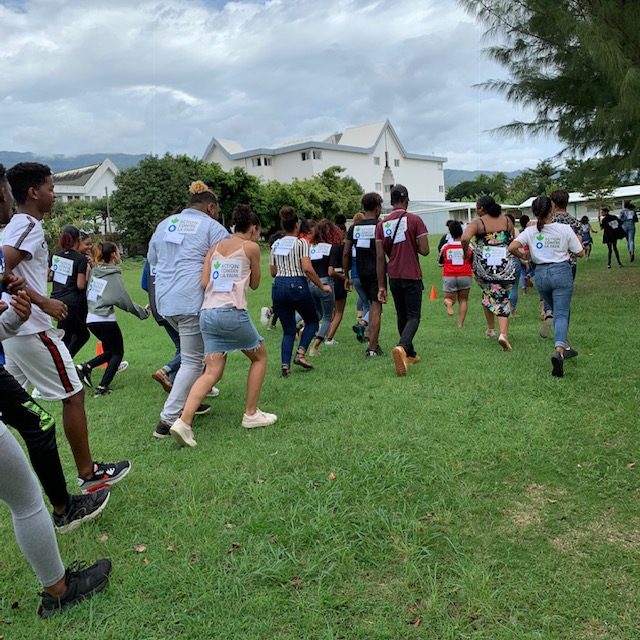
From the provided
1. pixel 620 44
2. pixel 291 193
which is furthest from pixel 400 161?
pixel 620 44

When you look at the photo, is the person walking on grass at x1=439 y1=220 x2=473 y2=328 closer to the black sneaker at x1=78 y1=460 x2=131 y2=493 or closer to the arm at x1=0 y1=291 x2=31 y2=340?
the black sneaker at x1=78 y1=460 x2=131 y2=493

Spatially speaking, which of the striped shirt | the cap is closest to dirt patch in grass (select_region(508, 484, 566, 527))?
the striped shirt

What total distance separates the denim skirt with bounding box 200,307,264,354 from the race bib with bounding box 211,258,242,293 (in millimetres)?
174

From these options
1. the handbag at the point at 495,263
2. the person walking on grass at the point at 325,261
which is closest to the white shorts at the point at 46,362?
the person walking on grass at the point at 325,261

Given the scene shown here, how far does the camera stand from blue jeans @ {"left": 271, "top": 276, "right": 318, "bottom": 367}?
20.4 feet

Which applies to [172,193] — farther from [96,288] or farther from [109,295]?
[109,295]

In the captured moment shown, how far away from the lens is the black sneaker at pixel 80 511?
3135 millimetres

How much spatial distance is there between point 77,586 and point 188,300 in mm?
2483

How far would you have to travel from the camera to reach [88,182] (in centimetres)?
5941

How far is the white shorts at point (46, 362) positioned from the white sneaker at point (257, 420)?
1.54m

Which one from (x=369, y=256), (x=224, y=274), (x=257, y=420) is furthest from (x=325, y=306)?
(x=224, y=274)

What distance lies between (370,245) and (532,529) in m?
4.83

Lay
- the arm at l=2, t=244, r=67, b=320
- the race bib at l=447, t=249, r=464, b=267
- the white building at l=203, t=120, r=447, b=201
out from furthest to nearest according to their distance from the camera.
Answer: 1. the white building at l=203, t=120, r=447, b=201
2. the race bib at l=447, t=249, r=464, b=267
3. the arm at l=2, t=244, r=67, b=320

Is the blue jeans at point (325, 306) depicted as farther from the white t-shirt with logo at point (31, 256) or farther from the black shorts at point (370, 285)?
the white t-shirt with logo at point (31, 256)
